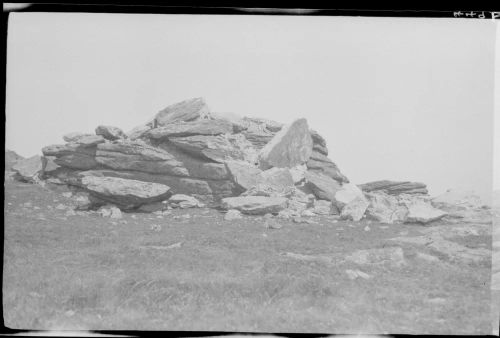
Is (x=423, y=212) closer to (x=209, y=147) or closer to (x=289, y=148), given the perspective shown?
(x=289, y=148)

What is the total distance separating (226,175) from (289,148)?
1.82 m

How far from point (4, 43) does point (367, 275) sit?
1034 cm

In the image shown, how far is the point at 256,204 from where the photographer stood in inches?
428

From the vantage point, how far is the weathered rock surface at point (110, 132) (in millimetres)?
10758

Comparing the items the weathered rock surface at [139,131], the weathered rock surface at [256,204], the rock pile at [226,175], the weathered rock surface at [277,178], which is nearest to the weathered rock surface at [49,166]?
the rock pile at [226,175]

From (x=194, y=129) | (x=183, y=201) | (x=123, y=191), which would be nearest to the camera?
(x=183, y=201)

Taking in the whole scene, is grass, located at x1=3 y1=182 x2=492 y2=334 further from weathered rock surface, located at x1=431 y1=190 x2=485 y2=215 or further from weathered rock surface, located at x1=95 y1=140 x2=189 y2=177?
weathered rock surface, located at x1=95 y1=140 x2=189 y2=177

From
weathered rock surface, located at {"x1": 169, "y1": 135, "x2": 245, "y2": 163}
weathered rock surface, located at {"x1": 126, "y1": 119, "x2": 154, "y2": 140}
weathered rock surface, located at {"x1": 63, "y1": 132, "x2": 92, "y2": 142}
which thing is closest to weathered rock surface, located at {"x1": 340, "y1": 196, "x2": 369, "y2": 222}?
weathered rock surface, located at {"x1": 169, "y1": 135, "x2": 245, "y2": 163}

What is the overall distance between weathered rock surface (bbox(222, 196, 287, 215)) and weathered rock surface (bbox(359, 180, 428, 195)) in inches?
88.6

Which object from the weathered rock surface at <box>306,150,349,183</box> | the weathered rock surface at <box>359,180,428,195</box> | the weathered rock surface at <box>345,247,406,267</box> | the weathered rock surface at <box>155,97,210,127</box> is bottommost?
the weathered rock surface at <box>345,247,406,267</box>

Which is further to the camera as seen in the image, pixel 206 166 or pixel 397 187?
pixel 206 166

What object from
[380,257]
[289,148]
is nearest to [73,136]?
[289,148]

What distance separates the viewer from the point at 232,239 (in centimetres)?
1063

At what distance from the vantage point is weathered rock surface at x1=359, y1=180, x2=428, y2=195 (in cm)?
1054
